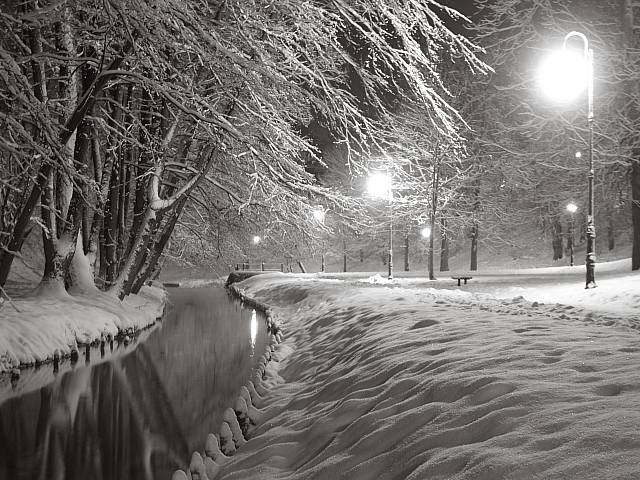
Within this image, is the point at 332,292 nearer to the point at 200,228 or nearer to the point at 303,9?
the point at 200,228

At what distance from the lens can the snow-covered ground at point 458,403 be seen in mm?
3258

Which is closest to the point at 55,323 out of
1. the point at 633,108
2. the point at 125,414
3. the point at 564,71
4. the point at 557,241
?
the point at 125,414

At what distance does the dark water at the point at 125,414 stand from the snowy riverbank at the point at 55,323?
746mm

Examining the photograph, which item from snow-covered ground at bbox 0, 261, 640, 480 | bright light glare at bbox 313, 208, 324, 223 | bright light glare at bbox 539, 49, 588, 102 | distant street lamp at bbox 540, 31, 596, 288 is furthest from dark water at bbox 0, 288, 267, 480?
bright light glare at bbox 539, 49, 588, 102

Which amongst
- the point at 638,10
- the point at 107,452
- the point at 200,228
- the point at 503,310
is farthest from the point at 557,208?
the point at 107,452

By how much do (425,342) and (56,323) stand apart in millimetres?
8215

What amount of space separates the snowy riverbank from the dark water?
746 mm

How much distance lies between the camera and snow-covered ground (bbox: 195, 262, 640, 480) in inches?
128

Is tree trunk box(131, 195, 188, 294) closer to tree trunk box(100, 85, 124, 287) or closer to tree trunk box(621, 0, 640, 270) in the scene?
tree trunk box(100, 85, 124, 287)

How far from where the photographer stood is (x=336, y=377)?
24.5 ft

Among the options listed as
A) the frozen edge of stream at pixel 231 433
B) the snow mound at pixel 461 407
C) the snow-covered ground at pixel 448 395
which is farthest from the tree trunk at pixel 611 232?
the frozen edge of stream at pixel 231 433

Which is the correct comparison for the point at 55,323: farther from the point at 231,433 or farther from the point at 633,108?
the point at 633,108

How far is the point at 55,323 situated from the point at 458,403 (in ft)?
31.4

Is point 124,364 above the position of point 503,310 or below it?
below
